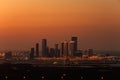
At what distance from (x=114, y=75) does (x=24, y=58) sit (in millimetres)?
57919

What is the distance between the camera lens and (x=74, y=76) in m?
75.4

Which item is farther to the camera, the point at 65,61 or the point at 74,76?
the point at 65,61

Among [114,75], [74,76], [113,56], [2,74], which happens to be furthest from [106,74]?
[113,56]

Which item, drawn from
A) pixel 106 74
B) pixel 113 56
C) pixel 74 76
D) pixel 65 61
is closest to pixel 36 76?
pixel 74 76

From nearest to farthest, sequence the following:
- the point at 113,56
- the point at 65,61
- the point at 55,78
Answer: the point at 55,78
the point at 65,61
the point at 113,56

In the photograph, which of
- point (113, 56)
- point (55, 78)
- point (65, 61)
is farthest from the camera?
point (113, 56)

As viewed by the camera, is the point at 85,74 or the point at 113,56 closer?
the point at 85,74

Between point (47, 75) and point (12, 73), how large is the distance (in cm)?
684

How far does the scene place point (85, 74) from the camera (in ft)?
251

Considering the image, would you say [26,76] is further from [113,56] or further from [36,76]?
[113,56]

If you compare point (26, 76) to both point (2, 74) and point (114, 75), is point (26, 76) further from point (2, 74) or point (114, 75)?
point (114, 75)

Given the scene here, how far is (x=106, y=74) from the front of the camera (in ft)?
255

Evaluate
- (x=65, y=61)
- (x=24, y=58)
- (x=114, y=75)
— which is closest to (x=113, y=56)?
(x=65, y=61)

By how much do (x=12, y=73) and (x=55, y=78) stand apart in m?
9.12
